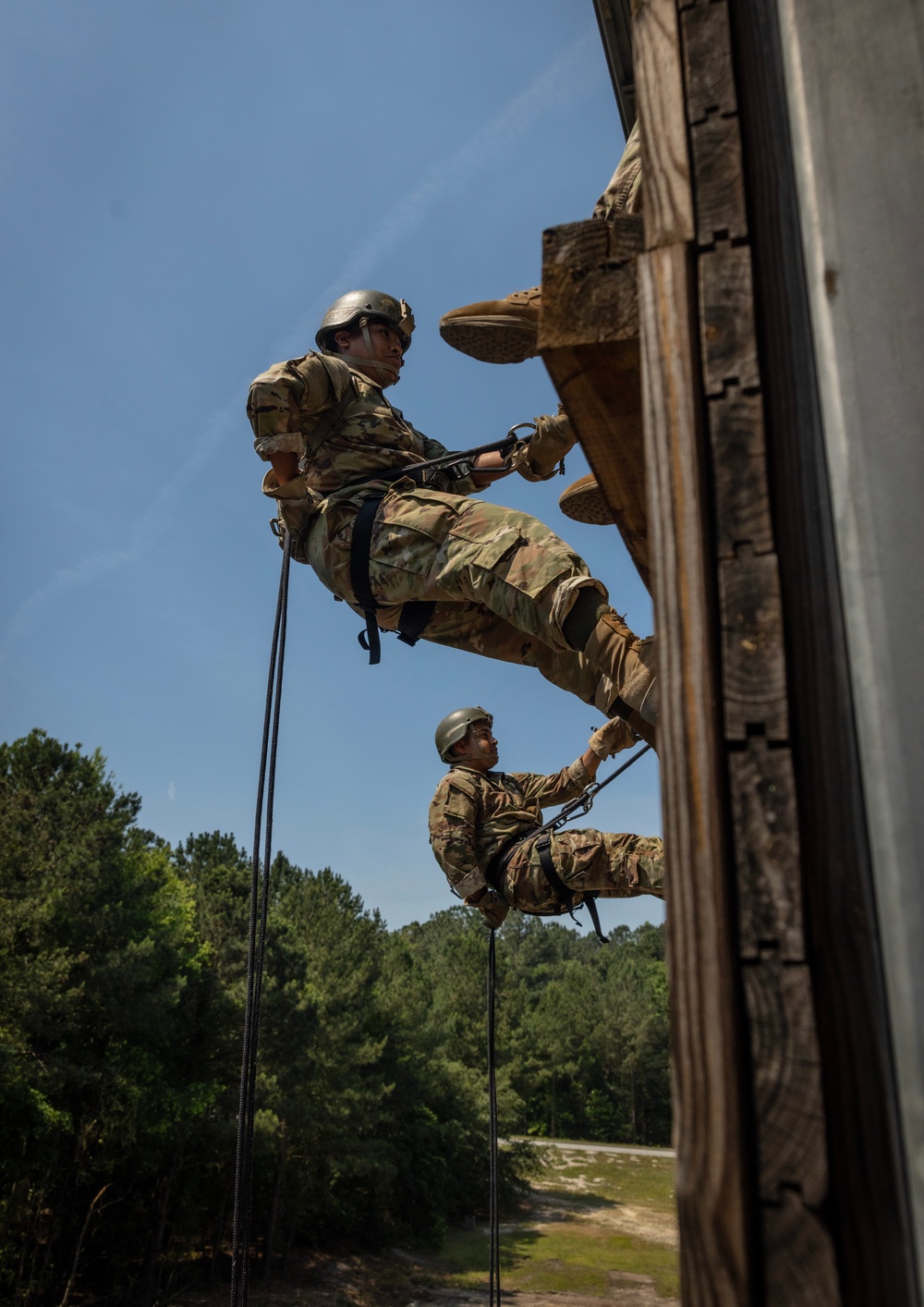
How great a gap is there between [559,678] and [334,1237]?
34.9 m

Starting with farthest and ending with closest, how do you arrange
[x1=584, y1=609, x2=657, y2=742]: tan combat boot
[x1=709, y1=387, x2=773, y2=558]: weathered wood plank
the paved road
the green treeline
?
the paved road < the green treeline < [x1=584, y1=609, x2=657, y2=742]: tan combat boot < [x1=709, y1=387, x2=773, y2=558]: weathered wood plank

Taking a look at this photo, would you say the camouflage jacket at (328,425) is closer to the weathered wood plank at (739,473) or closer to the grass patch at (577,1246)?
the weathered wood plank at (739,473)

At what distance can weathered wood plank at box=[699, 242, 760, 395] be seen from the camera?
4.38 feet

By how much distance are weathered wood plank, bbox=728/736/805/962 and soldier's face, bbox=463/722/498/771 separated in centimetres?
518

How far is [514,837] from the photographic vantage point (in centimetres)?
570

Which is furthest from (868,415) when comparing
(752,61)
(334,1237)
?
(334,1237)

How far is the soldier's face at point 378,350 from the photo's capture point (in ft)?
16.0

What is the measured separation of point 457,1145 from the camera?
37.0 m

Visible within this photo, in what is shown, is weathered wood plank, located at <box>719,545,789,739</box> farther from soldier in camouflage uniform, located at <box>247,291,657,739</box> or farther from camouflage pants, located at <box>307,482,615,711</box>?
camouflage pants, located at <box>307,482,615,711</box>

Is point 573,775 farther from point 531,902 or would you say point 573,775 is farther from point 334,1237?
point 334,1237

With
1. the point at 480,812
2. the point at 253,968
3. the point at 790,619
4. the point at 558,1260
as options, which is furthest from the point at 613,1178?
the point at 790,619

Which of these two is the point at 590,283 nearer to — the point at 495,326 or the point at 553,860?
the point at 495,326

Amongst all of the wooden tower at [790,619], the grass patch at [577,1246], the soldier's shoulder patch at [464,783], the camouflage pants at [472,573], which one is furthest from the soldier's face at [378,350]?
the grass patch at [577,1246]

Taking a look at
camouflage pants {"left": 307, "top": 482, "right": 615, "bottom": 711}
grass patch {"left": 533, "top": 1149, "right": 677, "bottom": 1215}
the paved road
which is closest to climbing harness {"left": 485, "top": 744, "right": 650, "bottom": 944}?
camouflage pants {"left": 307, "top": 482, "right": 615, "bottom": 711}
